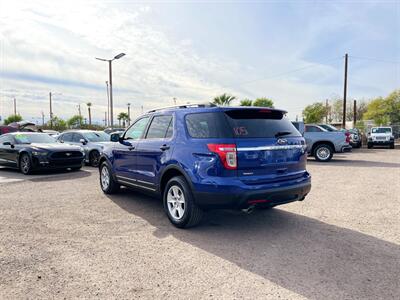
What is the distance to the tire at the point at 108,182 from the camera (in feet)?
21.6

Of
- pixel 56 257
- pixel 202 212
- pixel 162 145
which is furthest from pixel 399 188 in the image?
pixel 56 257

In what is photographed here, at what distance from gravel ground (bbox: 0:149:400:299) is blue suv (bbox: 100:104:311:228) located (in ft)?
1.79

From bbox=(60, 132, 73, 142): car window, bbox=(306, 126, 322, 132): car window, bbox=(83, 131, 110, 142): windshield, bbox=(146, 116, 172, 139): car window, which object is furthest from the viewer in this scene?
bbox=(306, 126, 322, 132): car window

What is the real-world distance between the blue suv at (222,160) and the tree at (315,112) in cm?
5612

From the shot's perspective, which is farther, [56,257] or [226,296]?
[56,257]

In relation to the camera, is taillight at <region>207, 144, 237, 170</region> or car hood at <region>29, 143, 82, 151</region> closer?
taillight at <region>207, 144, 237, 170</region>

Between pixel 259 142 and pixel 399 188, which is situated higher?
pixel 259 142

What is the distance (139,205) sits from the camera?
5.93 meters

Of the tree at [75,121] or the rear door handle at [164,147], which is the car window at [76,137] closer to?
the rear door handle at [164,147]

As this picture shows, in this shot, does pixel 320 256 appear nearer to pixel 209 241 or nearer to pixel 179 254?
pixel 209 241

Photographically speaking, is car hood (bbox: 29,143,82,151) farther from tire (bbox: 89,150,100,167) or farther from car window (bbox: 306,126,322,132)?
car window (bbox: 306,126,322,132)

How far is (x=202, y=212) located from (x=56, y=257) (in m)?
1.97

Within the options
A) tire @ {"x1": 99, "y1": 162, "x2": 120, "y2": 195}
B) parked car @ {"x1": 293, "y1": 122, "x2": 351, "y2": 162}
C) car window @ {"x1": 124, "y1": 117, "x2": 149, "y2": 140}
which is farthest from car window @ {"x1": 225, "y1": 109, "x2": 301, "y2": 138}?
parked car @ {"x1": 293, "y1": 122, "x2": 351, "y2": 162}

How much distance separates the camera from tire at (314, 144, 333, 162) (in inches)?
549
